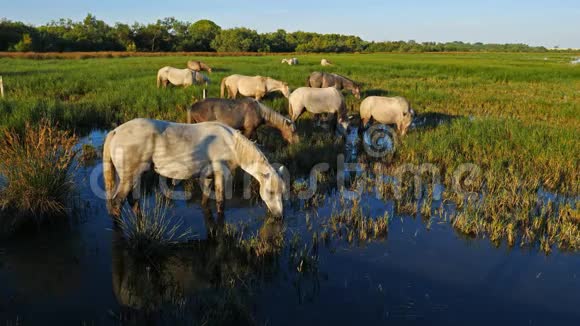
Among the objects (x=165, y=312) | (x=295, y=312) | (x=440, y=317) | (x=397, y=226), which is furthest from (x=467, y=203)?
(x=165, y=312)

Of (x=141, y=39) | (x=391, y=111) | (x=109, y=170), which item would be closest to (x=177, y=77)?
(x=391, y=111)

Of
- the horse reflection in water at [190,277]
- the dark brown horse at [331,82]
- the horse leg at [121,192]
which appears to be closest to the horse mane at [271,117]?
the horse reflection in water at [190,277]

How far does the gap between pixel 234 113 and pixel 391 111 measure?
206 inches

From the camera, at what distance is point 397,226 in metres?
6.59

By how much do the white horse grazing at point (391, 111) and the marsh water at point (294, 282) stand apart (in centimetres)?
653

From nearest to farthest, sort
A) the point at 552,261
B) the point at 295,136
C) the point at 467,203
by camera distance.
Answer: the point at 552,261 < the point at 467,203 < the point at 295,136

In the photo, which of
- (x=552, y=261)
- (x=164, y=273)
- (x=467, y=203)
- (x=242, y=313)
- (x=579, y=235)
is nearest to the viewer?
(x=242, y=313)

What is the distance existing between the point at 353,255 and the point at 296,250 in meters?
0.78

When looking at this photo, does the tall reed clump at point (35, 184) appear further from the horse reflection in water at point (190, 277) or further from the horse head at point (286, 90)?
the horse head at point (286, 90)

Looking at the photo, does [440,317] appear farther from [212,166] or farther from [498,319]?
[212,166]

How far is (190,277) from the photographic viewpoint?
489 centimetres

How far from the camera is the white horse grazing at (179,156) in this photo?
18.7ft

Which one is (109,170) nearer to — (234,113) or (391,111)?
(234,113)

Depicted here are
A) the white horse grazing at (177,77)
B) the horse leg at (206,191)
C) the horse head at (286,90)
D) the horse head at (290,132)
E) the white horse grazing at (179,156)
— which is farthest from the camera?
the white horse grazing at (177,77)
